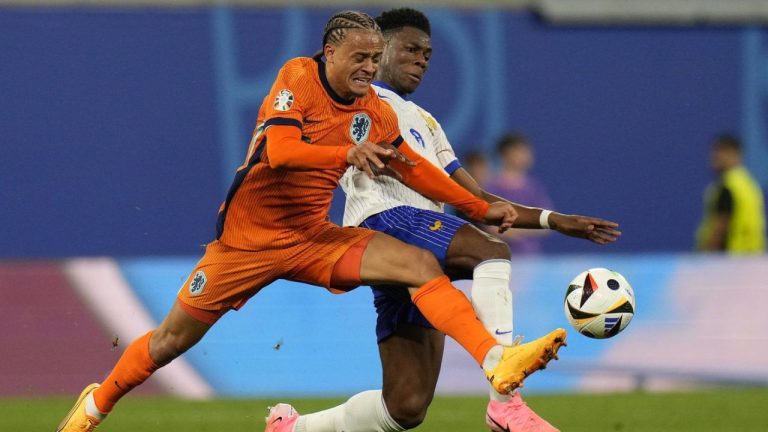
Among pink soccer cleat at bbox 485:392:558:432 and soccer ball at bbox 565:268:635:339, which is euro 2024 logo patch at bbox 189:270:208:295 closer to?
pink soccer cleat at bbox 485:392:558:432


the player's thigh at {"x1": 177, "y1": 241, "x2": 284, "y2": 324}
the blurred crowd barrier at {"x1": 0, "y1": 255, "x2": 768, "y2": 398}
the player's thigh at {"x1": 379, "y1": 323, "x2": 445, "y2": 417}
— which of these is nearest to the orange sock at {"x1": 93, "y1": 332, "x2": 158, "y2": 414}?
the player's thigh at {"x1": 177, "y1": 241, "x2": 284, "y2": 324}

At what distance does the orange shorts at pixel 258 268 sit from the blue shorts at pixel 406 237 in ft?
0.62

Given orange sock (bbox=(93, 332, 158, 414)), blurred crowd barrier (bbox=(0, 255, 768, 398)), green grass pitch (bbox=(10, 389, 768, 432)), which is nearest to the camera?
orange sock (bbox=(93, 332, 158, 414))

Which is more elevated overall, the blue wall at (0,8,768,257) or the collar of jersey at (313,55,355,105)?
the collar of jersey at (313,55,355,105)

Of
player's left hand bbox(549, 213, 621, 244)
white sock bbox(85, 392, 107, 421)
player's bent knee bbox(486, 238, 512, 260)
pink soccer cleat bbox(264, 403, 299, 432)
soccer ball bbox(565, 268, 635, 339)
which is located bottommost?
pink soccer cleat bbox(264, 403, 299, 432)

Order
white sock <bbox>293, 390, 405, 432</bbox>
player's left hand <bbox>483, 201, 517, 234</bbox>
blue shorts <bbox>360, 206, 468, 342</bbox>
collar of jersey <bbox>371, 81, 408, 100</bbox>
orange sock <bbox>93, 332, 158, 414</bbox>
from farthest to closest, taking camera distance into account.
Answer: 1. collar of jersey <bbox>371, 81, 408, 100</bbox>
2. white sock <bbox>293, 390, 405, 432</bbox>
3. orange sock <bbox>93, 332, 158, 414</bbox>
4. player's left hand <bbox>483, 201, 517, 234</bbox>
5. blue shorts <bbox>360, 206, 468, 342</bbox>

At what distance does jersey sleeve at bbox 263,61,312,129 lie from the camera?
5.38m

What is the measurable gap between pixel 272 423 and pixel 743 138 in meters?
10.9

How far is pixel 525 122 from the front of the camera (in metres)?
15.9

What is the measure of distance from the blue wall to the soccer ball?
32.0 ft

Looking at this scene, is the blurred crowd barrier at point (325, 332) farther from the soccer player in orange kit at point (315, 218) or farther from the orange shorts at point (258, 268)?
the orange shorts at point (258, 268)

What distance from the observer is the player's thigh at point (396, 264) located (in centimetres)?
550

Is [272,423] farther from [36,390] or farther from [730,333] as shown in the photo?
[730,333]

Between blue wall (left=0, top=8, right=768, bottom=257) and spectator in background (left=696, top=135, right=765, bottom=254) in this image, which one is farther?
blue wall (left=0, top=8, right=768, bottom=257)
